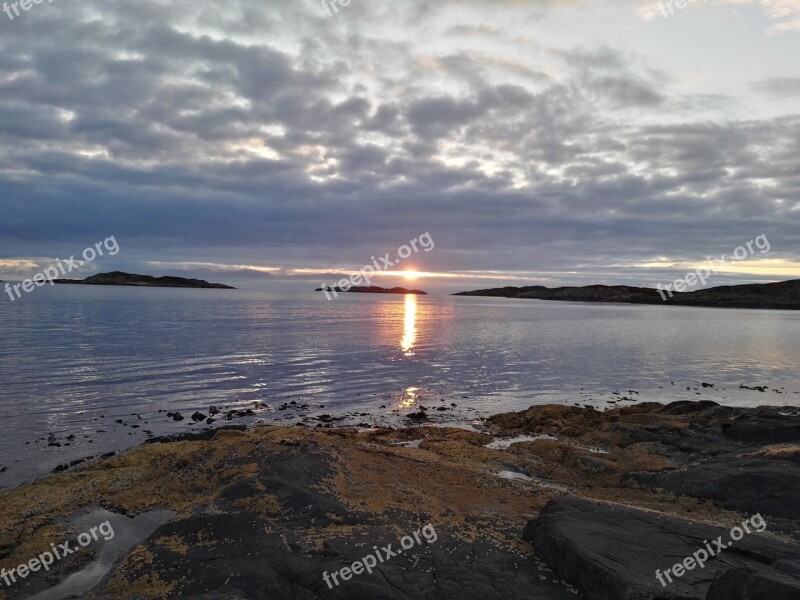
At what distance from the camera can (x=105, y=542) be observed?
10.9 meters

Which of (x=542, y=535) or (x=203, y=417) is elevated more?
(x=542, y=535)

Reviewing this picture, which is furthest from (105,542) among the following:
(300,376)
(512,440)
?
(300,376)

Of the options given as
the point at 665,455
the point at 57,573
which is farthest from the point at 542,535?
the point at 665,455

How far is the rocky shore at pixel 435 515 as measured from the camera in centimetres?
841

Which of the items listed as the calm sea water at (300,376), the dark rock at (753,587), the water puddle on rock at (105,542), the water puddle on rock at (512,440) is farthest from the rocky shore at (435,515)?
the calm sea water at (300,376)

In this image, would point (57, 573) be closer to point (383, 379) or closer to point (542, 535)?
point (542, 535)

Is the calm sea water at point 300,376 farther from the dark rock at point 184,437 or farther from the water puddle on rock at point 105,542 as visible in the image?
the water puddle on rock at point 105,542

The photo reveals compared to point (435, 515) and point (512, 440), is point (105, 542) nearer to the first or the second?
point (435, 515)

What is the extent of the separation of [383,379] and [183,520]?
89.0 ft

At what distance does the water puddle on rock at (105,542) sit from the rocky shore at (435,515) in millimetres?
166

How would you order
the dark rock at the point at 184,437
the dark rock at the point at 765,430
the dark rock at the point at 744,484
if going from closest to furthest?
the dark rock at the point at 744,484 → the dark rock at the point at 765,430 → the dark rock at the point at 184,437

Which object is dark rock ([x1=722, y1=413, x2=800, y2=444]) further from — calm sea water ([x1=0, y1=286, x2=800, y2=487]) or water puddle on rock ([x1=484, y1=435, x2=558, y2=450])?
calm sea water ([x1=0, y1=286, x2=800, y2=487])

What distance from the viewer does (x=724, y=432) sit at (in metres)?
21.4

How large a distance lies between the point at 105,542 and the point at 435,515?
7.50m
